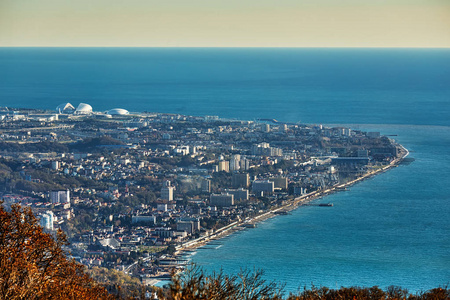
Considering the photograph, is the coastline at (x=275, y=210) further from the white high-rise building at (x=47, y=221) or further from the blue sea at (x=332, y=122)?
the white high-rise building at (x=47, y=221)

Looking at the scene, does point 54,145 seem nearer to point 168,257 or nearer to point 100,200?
point 100,200

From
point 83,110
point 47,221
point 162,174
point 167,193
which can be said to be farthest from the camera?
point 83,110

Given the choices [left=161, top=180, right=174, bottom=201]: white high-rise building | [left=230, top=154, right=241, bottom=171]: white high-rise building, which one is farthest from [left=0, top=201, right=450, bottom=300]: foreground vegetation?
[left=230, top=154, right=241, bottom=171]: white high-rise building

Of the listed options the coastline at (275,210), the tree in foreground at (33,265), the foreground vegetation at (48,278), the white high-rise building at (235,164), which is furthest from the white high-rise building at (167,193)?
the tree in foreground at (33,265)

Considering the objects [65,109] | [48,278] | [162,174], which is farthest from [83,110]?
[48,278]

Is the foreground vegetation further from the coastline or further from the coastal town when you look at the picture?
the coastline

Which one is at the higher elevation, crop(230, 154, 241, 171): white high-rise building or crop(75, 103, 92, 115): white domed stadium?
crop(75, 103, 92, 115): white domed stadium

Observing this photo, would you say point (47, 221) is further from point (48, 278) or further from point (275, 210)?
point (48, 278)
